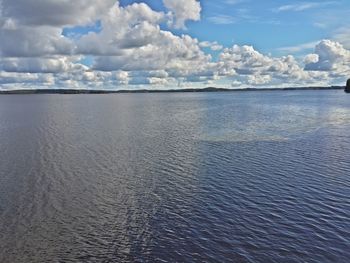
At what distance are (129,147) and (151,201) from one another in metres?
25.6

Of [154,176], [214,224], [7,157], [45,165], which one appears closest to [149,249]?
[214,224]

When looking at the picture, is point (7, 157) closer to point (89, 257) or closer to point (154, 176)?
point (154, 176)

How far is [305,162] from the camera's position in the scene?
42906 millimetres

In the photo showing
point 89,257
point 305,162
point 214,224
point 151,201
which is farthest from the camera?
point 305,162

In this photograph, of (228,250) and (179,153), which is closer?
(228,250)

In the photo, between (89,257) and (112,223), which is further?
(112,223)

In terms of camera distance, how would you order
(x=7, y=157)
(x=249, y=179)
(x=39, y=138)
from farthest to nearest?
1. (x=39, y=138)
2. (x=7, y=157)
3. (x=249, y=179)

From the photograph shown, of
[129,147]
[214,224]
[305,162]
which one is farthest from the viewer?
[129,147]

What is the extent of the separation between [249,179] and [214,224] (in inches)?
449

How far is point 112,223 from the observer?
26172 millimetres

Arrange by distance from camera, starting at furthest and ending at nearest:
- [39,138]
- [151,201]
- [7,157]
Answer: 1. [39,138]
2. [7,157]
3. [151,201]

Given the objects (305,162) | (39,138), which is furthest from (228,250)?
(39,138)

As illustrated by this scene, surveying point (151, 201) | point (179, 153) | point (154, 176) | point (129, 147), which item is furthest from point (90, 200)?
point (129, 147)

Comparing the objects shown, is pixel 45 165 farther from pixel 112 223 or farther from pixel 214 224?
pixel 214 224
